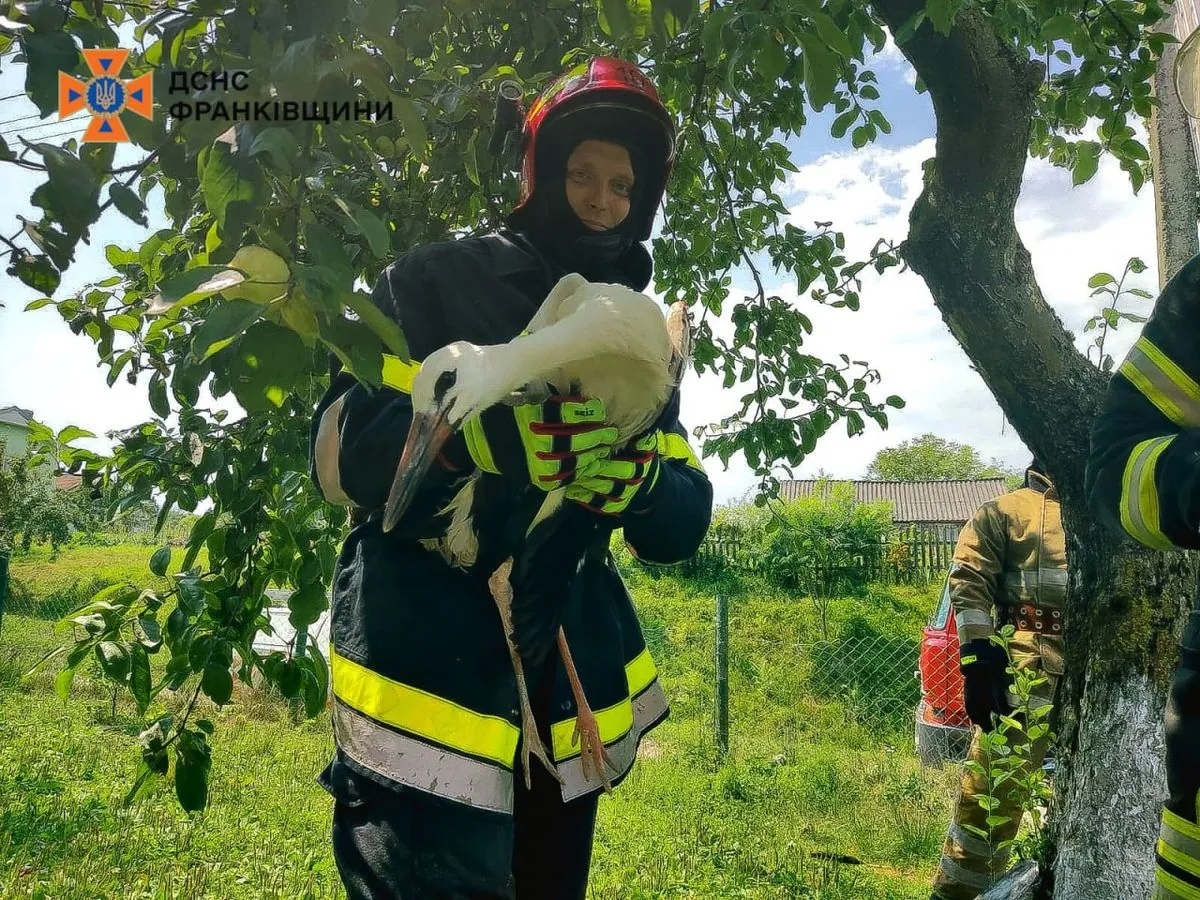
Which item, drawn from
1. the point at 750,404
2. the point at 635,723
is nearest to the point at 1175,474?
the point at 635,723

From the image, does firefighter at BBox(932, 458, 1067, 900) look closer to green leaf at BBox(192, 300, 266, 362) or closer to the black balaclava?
the black balaclava

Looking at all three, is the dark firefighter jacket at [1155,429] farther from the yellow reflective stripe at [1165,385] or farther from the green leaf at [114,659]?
the green leaf at [114,659]

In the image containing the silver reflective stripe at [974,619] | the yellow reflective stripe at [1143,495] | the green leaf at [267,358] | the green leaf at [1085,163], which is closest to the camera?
the green leaf at [267,358]

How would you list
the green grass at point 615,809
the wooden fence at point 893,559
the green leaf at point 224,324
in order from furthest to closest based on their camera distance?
the wooden fence at point 893,559 → the green grass at point 615,809 → the green leaf at point 224,324

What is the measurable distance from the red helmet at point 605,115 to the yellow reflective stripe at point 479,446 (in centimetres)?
70

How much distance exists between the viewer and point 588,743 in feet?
5.50

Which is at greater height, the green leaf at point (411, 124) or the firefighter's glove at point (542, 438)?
the green leaf at point (411, 124)

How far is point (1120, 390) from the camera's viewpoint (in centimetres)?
177

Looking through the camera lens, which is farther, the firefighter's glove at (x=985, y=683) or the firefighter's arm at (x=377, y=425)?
the firefighter's glove at (x=985, y=683)

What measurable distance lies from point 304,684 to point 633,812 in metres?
3.29

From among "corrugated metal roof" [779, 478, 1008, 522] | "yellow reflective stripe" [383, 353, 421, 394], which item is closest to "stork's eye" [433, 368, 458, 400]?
"yellow reflective stripe" [383, 353, 421, 394]

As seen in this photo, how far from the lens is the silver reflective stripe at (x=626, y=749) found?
65.7 inches

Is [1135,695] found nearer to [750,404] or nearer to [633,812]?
[750,404]

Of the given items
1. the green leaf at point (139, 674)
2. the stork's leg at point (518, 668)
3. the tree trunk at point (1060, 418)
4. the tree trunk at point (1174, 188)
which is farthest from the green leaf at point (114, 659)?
the tree trunk at point (1174, 188)
